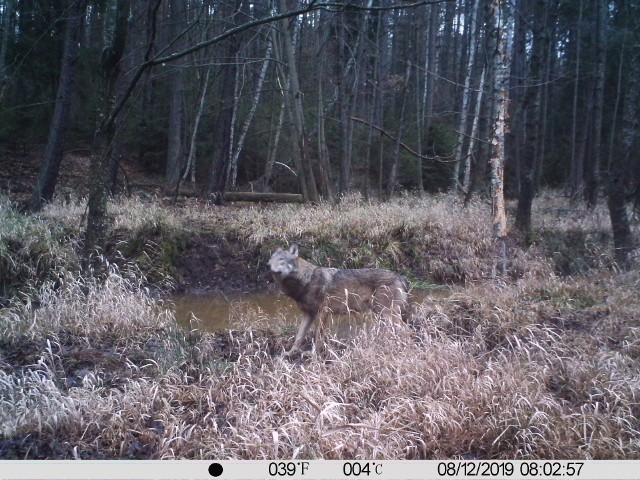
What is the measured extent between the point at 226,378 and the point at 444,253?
9.14 meters

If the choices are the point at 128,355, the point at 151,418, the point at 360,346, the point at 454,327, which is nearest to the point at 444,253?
the point at 454,327

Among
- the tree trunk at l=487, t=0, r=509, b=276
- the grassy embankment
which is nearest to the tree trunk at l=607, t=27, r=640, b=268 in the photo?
the grassy embankment

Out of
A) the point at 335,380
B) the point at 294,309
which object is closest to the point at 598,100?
the point at 294,309

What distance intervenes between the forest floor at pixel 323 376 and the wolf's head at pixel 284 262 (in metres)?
0.94

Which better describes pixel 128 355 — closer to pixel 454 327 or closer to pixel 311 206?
pixel 454 327

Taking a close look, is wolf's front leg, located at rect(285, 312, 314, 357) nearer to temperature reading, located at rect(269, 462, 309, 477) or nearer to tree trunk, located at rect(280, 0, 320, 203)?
temperature reading, located at rect(269, 462, 309, 477)

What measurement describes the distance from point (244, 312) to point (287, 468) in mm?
6275

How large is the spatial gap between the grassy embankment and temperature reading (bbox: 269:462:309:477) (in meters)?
0.38

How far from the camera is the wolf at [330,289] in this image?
777 centimetres

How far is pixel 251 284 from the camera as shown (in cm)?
1345

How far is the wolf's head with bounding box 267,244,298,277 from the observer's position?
7.68 m

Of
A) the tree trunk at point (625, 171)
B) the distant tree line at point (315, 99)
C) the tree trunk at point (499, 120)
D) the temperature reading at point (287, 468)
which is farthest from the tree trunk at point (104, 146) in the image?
the tree trunk at point (625, 171)

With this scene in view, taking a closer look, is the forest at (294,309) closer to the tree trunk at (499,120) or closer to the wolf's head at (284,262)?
the tree trunk at (499,120)

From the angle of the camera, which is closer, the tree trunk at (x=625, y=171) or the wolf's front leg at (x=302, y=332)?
the wolf's front leg at (x=302, y=332)
